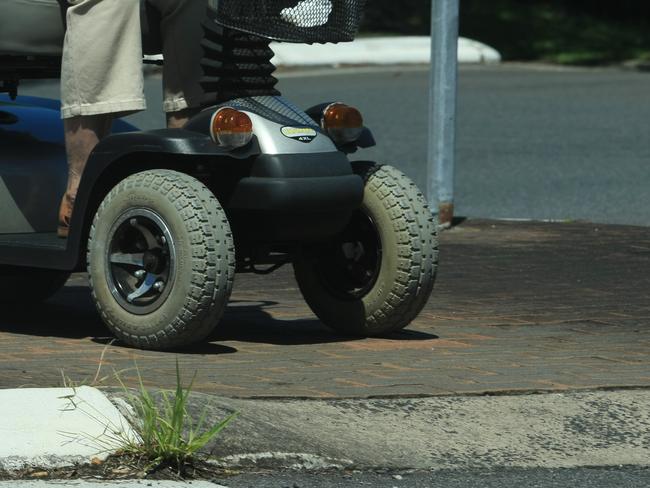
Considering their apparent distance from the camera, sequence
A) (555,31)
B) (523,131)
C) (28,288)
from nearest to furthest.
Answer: (28,288)
(523,131)
(555,31)

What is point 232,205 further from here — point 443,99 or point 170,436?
point 443,99

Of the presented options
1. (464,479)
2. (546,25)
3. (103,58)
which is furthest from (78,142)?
(546,25)

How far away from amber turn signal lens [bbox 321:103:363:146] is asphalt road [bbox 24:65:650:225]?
4778 mm

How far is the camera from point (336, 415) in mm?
5203

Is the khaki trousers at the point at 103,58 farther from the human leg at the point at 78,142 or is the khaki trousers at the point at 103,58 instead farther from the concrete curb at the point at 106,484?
the concrete curb at the point at 106,484

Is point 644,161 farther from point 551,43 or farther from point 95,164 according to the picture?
point 551,43

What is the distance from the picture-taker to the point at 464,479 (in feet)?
15.6

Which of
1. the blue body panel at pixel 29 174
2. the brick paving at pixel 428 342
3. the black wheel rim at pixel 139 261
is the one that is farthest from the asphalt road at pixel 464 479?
the blue body panel at pixel 29 174

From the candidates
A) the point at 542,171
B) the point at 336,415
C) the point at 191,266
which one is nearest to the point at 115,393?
the point at 336,415

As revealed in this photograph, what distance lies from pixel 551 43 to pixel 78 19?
1981cm

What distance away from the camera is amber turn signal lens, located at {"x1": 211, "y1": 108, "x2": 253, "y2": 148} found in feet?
20.4

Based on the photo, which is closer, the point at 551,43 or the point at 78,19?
the point at 78,19

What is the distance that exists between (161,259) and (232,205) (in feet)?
1.09

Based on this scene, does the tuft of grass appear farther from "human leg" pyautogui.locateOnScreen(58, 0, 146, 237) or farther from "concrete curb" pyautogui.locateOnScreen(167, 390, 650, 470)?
"human leg" pyautogui.locateOnScreen(58, 0, 146, 237)
